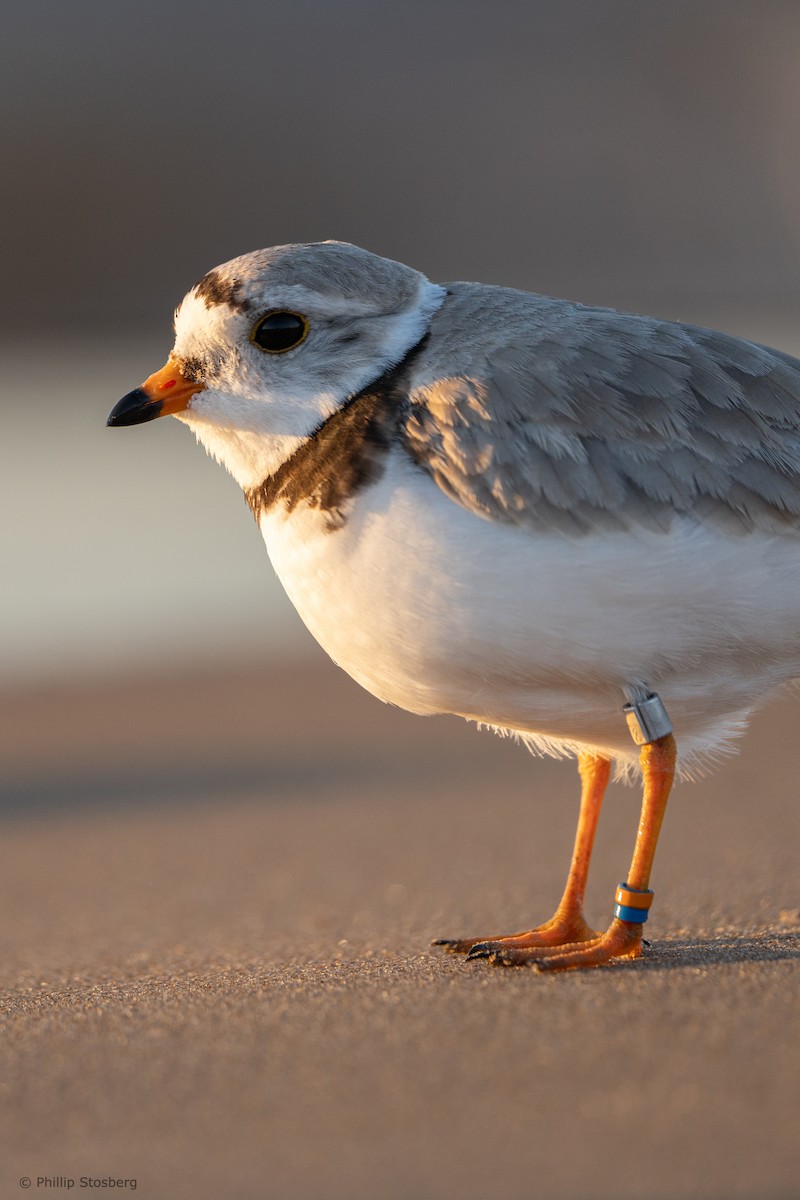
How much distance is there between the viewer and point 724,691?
349 cm

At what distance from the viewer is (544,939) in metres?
3.74

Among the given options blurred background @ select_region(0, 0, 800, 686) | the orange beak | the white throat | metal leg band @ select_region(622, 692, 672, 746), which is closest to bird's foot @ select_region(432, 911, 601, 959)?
metal leg band @ select_region(622, 692, 672, 746)

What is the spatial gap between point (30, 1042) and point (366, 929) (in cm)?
127

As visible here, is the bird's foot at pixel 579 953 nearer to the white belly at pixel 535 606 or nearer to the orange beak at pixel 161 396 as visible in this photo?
the white belly at pixel 535 606

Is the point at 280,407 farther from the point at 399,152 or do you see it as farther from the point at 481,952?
the point at 399,152

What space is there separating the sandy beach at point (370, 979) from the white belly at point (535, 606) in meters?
0.61

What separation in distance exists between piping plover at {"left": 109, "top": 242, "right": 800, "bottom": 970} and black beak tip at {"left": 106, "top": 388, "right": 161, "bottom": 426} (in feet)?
0.08

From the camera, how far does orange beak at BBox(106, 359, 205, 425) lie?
369 centimetres

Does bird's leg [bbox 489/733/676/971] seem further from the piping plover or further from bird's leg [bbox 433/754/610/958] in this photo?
bird's leg [bbox 433/754/610/958]

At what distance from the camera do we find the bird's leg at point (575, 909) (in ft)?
12.2

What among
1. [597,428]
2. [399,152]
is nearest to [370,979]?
[597,428]

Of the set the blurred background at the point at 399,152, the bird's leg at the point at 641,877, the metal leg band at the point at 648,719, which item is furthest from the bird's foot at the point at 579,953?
the blurred background at the point at 399,152

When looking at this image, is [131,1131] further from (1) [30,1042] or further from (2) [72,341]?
(2) [72,341]

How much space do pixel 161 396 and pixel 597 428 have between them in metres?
1.05
